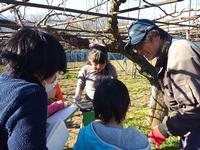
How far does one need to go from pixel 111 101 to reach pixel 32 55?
60 cm

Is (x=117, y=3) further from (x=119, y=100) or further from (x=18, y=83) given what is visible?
(x=18, y=83)

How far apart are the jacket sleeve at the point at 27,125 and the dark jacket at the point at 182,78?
1.07m

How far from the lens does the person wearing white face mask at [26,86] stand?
1.35 meters

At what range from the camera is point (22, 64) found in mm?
1472

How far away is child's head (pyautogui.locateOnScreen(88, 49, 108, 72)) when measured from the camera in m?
4.16

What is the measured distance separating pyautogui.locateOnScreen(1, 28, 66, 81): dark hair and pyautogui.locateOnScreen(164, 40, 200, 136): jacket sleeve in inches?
35.7

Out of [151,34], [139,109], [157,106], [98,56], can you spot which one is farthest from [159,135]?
[139,109]

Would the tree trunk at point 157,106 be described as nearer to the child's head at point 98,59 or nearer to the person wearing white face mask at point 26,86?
the child's head at point 98,59

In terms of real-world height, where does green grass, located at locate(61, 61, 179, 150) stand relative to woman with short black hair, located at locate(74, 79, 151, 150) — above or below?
below

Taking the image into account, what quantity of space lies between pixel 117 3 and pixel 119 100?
1588 millimetres

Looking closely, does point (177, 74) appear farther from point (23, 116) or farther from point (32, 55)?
point (23, 116)

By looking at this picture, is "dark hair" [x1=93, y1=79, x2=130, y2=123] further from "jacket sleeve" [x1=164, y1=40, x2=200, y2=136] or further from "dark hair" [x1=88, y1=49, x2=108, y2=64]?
"dark hair" [x1=88, y1=49, x2=108, y2=64]

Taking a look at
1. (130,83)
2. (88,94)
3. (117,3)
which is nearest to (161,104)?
(88,94)

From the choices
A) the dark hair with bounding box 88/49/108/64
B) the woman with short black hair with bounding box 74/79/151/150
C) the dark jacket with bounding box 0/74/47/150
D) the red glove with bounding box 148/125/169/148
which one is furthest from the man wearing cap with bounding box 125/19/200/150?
the dark hair with bounding box 88/49/108/64
